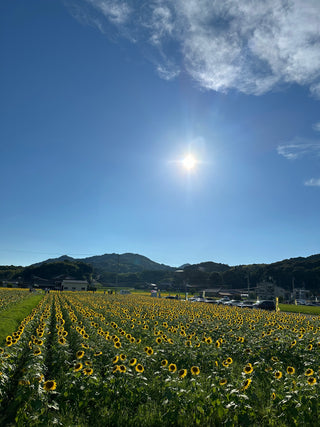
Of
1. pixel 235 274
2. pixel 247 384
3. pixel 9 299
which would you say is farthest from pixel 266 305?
pixel 235 274

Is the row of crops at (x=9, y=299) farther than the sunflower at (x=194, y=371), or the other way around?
the row of crops at (x=9, y=299)

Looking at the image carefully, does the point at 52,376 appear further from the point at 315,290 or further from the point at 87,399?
the point at 315,290

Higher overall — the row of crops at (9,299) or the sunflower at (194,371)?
the sunflower at (194,371)

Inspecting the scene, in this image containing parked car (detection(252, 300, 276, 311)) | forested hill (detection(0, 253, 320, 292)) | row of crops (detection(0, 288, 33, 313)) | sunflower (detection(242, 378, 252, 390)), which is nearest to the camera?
sunflower (detection(242, 378, 252, 390))

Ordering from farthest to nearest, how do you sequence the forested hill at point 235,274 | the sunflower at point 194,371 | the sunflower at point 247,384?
the forested hill at point 235,274, the sunflower at point 194,371, the sunflower at point 247,384

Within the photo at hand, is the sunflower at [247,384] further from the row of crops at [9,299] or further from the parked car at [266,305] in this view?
the parked car at [266,305]

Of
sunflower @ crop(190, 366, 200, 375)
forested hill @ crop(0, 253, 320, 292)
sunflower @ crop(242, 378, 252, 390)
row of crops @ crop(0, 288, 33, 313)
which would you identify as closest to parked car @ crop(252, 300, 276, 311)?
row of crops @ crop(0, 288, 33, 313)

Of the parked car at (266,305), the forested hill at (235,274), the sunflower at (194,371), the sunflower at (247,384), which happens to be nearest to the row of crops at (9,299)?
the sunflower at (194,371)

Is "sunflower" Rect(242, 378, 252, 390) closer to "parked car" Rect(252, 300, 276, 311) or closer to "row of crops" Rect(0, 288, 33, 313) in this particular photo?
"row of crops" Rect(0, 288, 33, 313)

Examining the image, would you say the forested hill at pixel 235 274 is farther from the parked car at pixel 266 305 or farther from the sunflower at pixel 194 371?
the sunflower at pixel 194 371

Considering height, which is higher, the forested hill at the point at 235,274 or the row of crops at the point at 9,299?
the forested hill at the point at 235,274

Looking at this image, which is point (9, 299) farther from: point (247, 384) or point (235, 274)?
point (235, 274)

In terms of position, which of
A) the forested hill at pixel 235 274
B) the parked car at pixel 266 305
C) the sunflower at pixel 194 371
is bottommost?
the parked car at pixel 266 305

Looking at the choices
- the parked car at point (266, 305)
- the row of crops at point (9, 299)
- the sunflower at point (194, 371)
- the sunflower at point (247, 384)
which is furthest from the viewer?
the parked car at point (266, 305)
